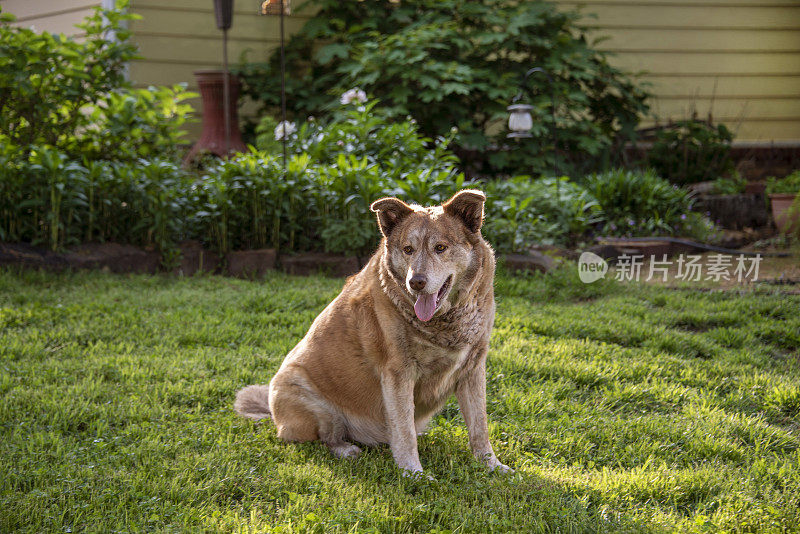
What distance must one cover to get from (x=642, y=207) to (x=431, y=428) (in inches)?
223

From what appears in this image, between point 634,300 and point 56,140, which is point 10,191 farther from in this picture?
point 634,300

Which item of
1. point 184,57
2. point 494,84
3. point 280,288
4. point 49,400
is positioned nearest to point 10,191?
point 280,288

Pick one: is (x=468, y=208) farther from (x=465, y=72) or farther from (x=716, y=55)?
(x=716, y=55)

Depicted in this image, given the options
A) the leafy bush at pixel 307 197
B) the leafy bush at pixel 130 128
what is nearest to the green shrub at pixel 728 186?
the leafy bush at pixel 307 197

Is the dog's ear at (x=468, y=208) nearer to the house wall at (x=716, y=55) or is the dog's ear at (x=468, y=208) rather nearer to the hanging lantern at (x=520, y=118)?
the hanging lantern at (x=520, y=118)

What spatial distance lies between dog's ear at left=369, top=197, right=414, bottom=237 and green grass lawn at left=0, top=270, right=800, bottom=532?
43.5 inches

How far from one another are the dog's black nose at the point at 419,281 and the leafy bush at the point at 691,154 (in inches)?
334

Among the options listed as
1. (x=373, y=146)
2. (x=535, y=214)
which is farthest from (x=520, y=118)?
(x=373, y=146)

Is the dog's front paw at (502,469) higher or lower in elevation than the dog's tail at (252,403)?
lower

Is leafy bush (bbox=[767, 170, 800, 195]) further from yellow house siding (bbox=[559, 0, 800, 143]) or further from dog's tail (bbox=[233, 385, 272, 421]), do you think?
dog's tail (bbox=[233, 385, 272, 421])

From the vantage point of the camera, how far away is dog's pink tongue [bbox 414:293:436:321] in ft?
9.36

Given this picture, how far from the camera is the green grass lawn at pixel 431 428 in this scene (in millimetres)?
2734

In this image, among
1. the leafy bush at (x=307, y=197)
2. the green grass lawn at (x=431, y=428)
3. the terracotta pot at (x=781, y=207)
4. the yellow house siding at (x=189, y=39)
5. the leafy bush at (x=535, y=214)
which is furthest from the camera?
the yellow house siding at (x=189, y=39)

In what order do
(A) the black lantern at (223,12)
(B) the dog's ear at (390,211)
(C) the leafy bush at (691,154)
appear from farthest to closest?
(C) the leafy bush at (691,154)
(A) the black lantern at (223,12)
(B) the dog's ear at (390,211)
